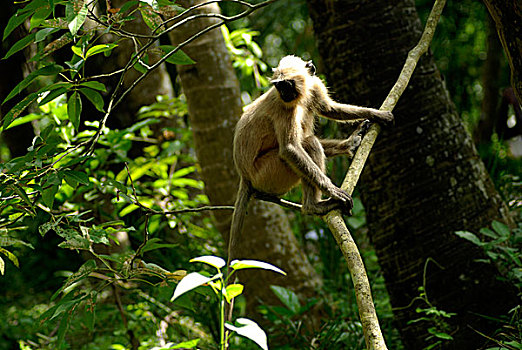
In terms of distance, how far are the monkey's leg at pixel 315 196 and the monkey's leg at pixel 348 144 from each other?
129 mm

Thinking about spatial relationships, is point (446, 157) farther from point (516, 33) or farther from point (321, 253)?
point (321, 253)

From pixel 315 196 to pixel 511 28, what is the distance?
1.29m

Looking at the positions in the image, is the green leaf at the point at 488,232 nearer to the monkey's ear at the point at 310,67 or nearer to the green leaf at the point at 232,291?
the monkey's ear at the point at 310,67

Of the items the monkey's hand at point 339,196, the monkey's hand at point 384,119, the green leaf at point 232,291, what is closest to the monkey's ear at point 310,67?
the monkey's hand at point 384,119

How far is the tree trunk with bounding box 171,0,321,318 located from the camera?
13.5 ft

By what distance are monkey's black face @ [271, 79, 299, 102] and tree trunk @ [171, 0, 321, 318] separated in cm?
127

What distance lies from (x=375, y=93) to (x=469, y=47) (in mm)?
4967

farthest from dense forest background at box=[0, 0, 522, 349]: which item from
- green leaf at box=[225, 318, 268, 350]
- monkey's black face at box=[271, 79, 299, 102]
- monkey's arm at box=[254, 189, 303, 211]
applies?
green leaf at box=[225, 318, 268, 350]

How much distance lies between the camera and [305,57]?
8.22 metres

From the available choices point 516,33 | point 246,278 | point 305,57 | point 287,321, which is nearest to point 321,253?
point 246,278

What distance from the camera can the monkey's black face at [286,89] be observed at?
2787 mm

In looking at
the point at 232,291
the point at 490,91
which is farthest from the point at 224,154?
the point at 490,91

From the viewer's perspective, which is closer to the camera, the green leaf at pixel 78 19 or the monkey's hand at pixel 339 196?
the green leaf at pixel 78 19

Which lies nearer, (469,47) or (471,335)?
(471,335)
